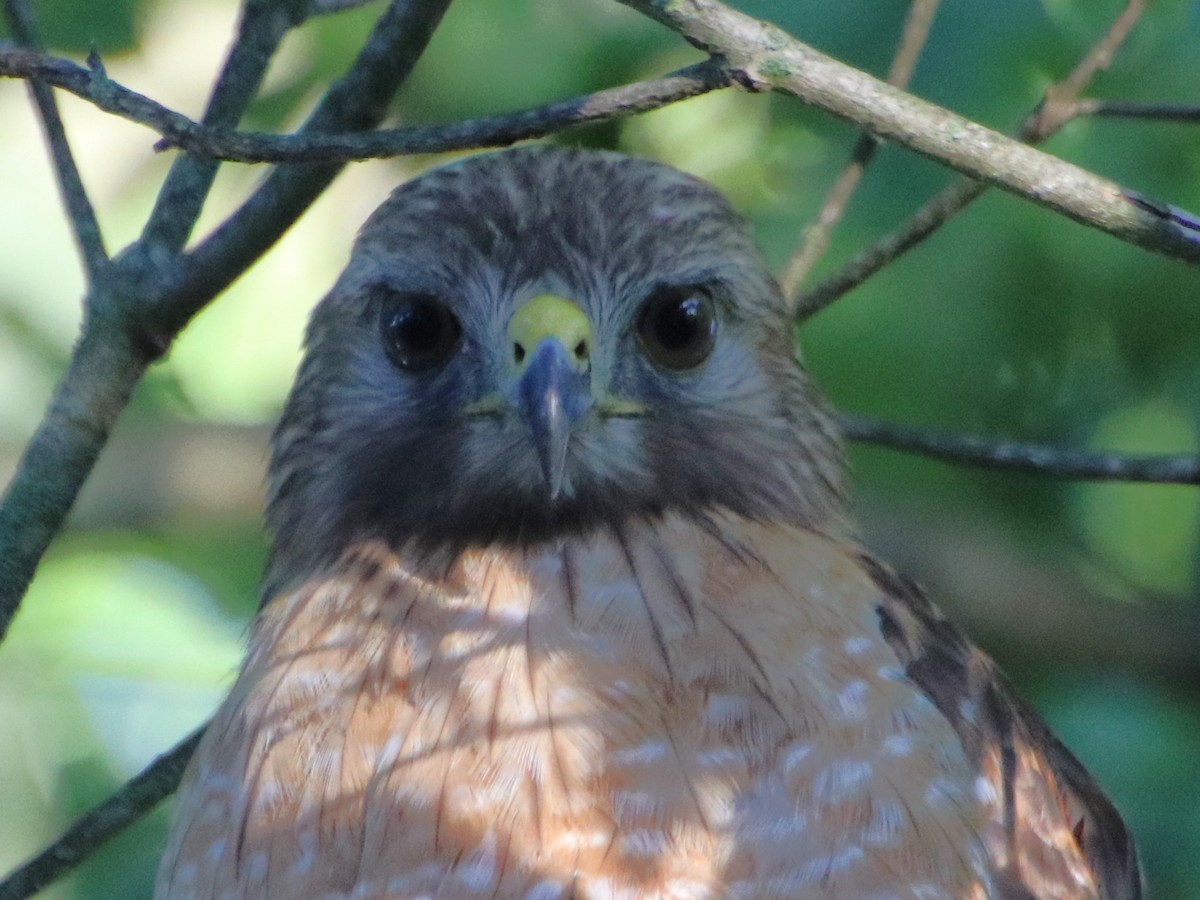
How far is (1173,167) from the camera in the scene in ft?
11.8

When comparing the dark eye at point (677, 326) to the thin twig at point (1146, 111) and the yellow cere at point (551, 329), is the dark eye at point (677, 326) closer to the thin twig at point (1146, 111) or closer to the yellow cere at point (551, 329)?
the yellow cere at point (551, 329)

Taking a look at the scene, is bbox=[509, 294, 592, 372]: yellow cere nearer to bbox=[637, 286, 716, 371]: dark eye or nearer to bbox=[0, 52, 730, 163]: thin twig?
bbox=[637, 286, 716, 371]: dark eye

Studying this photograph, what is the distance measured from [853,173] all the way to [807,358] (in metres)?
0.67

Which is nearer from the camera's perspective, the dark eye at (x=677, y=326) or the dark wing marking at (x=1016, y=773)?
the dark wing marking at (x=1016, y=773)

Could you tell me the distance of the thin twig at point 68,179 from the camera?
250cm

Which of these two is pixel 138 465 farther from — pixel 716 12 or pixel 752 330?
pixel 716 12

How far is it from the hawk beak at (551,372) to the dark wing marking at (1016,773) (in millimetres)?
551

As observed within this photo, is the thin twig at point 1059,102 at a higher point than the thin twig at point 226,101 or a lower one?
lower

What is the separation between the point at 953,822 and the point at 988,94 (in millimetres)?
1694

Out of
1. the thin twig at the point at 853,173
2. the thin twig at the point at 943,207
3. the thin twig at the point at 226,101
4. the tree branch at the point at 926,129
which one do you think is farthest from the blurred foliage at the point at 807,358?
the tree branch at the point at 926,129

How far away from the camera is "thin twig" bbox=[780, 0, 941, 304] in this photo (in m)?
3.01

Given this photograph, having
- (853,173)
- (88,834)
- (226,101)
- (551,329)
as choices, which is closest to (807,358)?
(853,173)

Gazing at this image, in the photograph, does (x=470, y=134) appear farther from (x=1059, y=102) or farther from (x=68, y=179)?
(x=1059, y=102)

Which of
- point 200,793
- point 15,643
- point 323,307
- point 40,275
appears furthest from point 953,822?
point 40,275
